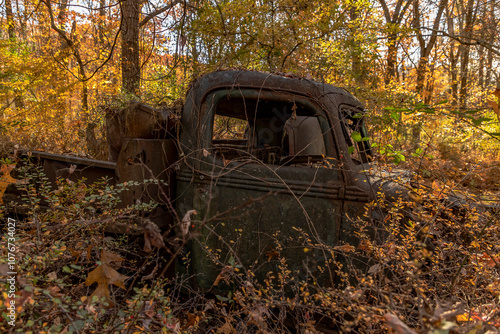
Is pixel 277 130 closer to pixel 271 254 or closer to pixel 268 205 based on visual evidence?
pixel 268 205

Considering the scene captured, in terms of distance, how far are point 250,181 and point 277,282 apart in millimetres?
820

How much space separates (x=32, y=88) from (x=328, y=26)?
7.37 metres

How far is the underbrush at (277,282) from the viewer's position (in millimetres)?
1491

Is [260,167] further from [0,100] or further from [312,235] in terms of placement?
[0,100]

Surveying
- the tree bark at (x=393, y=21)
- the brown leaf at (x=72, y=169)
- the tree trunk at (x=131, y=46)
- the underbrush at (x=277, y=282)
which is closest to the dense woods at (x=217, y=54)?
the tree trunk at (x=131, y=46)

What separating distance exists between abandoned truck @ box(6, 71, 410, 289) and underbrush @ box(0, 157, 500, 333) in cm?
12

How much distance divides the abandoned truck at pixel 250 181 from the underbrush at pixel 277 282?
123 mm

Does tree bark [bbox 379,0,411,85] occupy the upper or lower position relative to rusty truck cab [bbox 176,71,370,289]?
upper

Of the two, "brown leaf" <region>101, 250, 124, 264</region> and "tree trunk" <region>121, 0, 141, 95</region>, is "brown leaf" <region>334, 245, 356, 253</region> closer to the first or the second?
"brown leaf" <region>101, 250, 124, 264</region>

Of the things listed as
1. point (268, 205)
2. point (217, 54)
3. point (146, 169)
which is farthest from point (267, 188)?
point (217, 54)

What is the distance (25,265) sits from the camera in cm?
162

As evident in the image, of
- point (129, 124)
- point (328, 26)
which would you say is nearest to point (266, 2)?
point (328, 26)

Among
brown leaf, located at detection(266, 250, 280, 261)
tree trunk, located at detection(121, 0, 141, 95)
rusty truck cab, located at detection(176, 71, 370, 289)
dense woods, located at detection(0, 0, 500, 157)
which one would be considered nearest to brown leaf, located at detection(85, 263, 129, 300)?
rusty truck cab, located at detection(176, 71, 370, 289)

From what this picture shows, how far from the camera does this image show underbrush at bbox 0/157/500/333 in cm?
149
